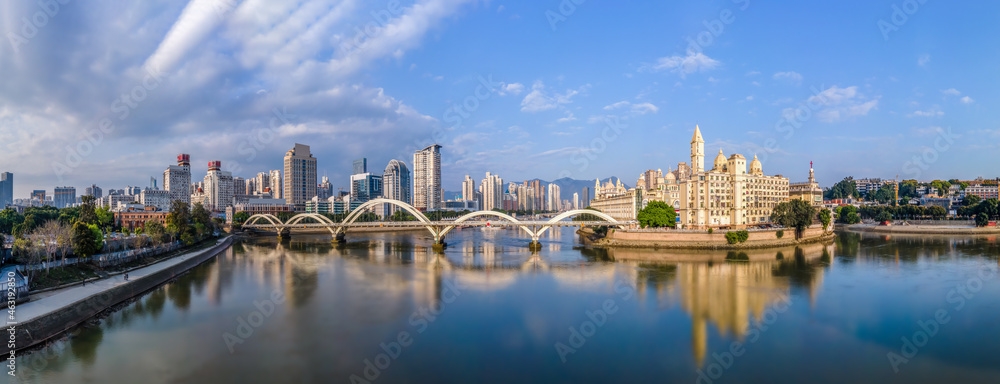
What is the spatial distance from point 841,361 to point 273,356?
1409cm

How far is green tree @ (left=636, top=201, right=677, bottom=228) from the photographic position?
125ft

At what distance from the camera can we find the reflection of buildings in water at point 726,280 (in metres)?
15.2

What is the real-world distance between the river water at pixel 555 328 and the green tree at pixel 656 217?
12.0 meters

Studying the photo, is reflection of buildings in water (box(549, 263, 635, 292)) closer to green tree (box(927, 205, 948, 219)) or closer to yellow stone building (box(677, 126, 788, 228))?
yellow stone building (box(677, 126, 788, 228))

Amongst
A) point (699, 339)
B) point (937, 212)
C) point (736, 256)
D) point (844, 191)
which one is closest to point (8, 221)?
point (699, 339)

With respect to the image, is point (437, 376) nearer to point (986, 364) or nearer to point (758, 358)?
point (758, 358)

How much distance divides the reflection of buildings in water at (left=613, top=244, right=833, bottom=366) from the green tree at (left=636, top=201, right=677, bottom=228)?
470 centimetres

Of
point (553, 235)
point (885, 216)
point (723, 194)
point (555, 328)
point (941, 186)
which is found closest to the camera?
point (555, 328)

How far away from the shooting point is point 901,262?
27344mm

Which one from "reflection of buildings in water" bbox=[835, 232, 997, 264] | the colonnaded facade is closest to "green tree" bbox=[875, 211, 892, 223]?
"reflection of buildings in water" bbox=[835, 232, 997, 264]

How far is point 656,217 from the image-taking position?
38.1 meters

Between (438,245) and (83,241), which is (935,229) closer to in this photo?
(438,245)

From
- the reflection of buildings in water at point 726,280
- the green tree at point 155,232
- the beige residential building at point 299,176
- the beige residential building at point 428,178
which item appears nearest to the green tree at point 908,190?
the reflection of buildings in water at point 726,280

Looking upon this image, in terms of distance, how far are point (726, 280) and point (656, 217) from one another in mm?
16273
